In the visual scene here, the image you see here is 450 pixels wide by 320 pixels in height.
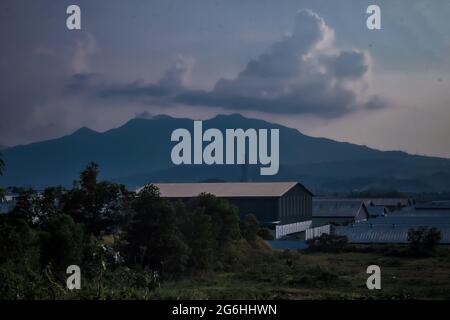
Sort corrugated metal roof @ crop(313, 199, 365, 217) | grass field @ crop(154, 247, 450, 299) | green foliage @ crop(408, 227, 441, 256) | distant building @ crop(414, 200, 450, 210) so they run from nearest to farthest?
grass field @ crop(154, 247, 450, 299)
green foliage @ crop(408, 227, 441, 256)
distant building @ crop(414, 200, 450, 210)
corrugated metal roof @ crop(313, 199, 365, 217)

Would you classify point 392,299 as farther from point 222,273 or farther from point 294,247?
point 222,273

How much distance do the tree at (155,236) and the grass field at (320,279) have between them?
0.22m

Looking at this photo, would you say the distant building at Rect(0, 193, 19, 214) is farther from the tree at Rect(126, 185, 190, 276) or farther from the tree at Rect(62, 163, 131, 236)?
the tree at Rect(126, 185, 190, 276)

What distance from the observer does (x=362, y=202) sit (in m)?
7.91

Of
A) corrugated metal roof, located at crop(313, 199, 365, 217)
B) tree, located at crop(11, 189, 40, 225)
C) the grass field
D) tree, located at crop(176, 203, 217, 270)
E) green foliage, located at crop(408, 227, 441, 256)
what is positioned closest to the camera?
the grass field

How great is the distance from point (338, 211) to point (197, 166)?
1545 millimetres

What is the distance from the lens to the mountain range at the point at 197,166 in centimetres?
751

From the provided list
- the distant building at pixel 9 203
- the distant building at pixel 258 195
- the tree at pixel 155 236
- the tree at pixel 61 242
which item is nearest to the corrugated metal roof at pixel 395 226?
the distant building at pixel 258 195

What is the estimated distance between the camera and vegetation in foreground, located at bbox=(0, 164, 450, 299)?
7.25 meters

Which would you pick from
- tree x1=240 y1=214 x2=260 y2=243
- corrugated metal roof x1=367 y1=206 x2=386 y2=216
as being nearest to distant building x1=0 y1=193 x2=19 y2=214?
tree x1=240 y1=214 x2=260 y2=243

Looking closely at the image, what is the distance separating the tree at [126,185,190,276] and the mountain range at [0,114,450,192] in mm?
223

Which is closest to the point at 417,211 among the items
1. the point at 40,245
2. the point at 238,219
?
the point at 238,219

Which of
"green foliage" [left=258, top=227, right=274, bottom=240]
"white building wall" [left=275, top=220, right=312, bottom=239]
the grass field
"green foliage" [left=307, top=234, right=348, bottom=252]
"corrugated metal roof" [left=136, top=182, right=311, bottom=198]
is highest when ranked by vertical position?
"corrugated metal roof" [left=136, top=182, right=311, bottom=198]

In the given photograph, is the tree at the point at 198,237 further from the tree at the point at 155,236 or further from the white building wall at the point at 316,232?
the white building wall at the point at 316,232
